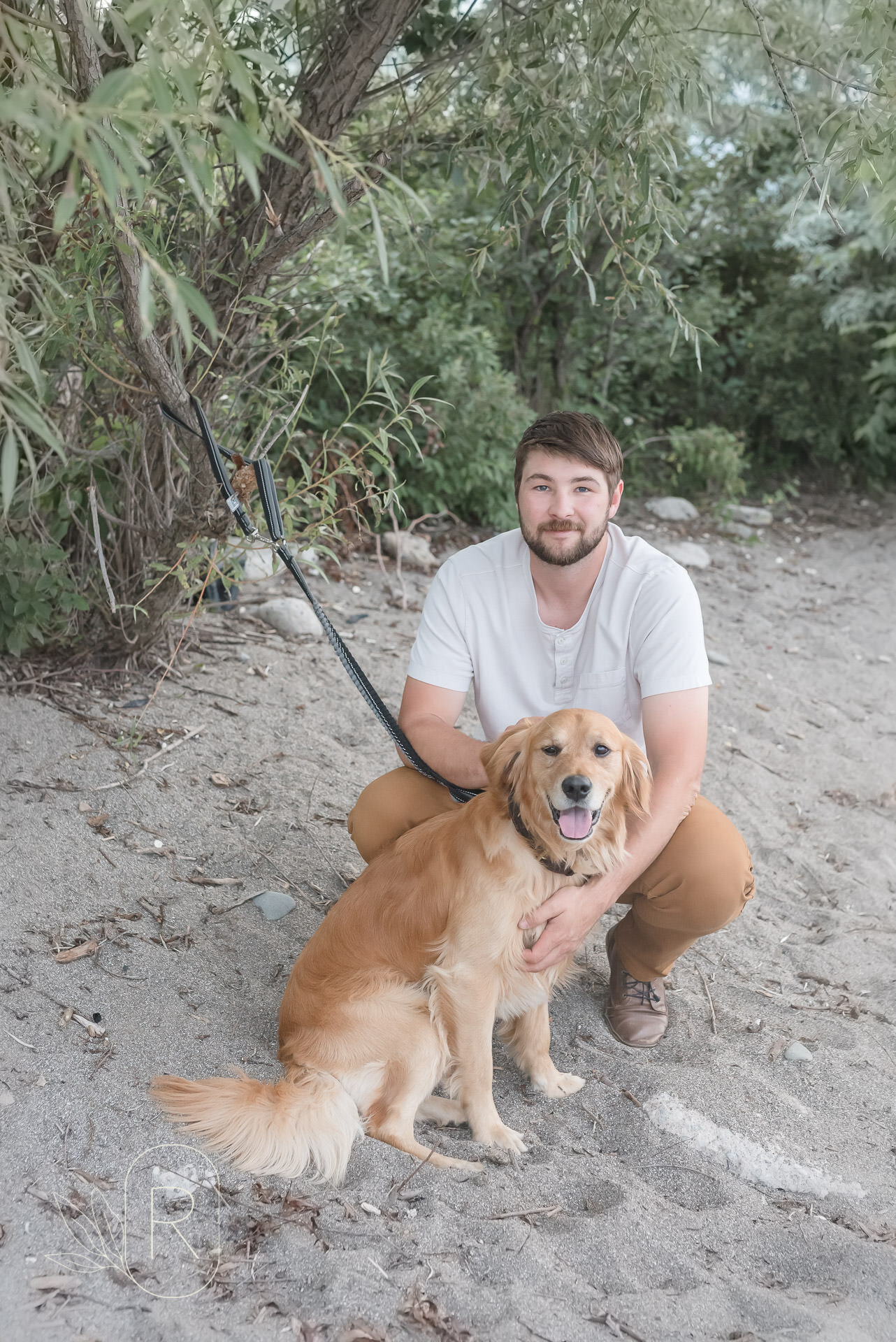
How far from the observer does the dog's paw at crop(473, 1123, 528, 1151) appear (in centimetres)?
240

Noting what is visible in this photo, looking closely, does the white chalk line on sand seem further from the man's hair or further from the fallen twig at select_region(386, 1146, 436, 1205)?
the man's hair

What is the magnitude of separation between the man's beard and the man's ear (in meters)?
0.54

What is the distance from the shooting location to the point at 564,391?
8.22 meters

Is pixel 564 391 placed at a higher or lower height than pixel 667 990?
higher

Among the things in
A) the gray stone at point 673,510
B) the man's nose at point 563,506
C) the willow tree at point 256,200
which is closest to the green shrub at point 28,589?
the willow tree at point 256,200

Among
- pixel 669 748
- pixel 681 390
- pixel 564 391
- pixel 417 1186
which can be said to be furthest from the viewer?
pixel 681 390

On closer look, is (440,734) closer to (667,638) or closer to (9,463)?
(667,638)

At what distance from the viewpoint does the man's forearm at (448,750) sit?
9.02 feet

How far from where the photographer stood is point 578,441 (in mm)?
2748

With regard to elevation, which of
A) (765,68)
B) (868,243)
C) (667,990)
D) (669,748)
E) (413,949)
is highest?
(765,68)

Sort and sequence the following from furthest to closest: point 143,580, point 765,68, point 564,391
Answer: point 564,391 < point 765,68 < point 143,580

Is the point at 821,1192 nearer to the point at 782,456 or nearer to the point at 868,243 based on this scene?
the point at 868,243

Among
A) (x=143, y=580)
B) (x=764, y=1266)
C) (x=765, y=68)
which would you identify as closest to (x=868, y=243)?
(x=765, y=68)

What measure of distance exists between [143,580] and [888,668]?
4.34 metres
